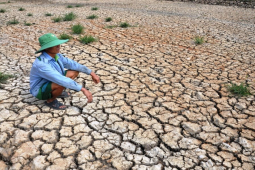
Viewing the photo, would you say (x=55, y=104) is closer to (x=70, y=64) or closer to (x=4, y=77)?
(x=70, y=64)

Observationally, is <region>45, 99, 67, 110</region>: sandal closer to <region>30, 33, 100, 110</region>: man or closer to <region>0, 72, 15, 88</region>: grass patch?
<region>30, 33, 100, 110</region>: man

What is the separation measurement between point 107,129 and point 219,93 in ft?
5.52

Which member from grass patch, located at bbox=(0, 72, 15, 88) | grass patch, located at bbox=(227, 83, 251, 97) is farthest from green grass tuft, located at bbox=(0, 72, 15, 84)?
grass patch, located at bbox=(227, 83, 251, 97)

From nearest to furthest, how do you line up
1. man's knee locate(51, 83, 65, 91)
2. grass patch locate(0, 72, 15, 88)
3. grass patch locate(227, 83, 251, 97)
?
man's knee locate(51, 83, 65, 91)
grass patch locate(227, 83, 251, 97)
grass patch locate(0, 72, 15, 88)

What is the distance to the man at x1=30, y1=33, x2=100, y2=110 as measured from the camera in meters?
2.54

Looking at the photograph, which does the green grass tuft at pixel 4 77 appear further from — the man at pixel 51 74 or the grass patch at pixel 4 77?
the man at pixel 51 74

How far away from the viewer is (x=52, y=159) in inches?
84.3

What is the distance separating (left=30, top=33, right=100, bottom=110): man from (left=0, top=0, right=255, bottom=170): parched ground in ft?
0.65

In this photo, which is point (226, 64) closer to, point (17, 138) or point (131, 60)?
point (131, 60)

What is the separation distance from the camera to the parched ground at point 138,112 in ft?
7.14

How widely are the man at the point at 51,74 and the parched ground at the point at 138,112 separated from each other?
199 mm

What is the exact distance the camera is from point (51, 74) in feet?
8.30

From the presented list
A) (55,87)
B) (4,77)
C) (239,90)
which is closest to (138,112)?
(55,87)

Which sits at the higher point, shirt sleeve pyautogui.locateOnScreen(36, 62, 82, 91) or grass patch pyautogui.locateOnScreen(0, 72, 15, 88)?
shirt sleeve pyautogui.locateOnScreen(36, 62, 82, 91)
